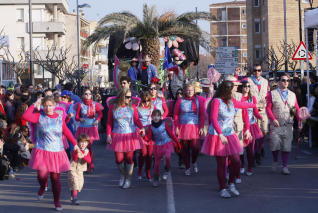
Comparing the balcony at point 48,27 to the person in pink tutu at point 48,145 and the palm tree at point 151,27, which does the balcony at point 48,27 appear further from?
the person in pink tutu at point 48,145

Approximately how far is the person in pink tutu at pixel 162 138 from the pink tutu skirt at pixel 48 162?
7.81ft

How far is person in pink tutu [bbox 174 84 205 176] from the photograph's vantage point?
41.0ft

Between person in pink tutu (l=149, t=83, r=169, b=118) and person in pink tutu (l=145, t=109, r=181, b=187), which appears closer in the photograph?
person in pink tutu (l=145, t=109, r=181, b=187)

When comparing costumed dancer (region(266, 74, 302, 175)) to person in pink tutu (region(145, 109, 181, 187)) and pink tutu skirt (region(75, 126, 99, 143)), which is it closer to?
person in pink tutu (region(145, 109, 181, 187))

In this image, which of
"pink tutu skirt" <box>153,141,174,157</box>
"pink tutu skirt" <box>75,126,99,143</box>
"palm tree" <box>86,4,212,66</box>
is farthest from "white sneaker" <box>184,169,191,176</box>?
"palm tree" <box>86,4,212,66</box>

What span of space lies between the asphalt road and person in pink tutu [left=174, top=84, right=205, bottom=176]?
0.57 metres

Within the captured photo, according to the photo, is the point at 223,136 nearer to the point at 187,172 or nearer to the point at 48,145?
the point at 48,145

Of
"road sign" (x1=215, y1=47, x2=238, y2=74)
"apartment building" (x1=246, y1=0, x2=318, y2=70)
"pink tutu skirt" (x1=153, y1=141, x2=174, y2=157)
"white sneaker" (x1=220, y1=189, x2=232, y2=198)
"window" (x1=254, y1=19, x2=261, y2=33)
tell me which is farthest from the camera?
"window" (x1=254, y1=19, x2=261, y2=33)

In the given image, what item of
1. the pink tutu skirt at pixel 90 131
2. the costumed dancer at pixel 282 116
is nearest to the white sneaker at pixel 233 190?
the costumed dancer at pixel 282 116

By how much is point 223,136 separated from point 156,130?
201 cm

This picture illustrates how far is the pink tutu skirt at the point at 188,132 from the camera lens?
1251 cm

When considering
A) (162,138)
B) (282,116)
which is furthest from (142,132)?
(282,116)

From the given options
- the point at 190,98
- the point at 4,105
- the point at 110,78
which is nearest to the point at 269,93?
the point at 190,98

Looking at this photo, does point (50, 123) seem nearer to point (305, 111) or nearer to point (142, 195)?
point (142, 195)
